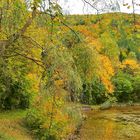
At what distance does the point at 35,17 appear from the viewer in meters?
9.12

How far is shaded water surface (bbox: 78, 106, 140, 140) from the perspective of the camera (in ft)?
85.7

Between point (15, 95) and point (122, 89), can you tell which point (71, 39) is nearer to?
point (15, 95)

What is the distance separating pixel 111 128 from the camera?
99.6ft

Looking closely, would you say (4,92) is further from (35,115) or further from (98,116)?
(98,116)

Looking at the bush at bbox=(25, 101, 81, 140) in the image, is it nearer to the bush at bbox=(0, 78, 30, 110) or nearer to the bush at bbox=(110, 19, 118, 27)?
the bush at bbox=(0, 78, 30, 110)

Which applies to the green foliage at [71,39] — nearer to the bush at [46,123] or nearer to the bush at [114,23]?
the bush at [114,23]

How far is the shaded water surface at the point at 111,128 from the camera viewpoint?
26125mm

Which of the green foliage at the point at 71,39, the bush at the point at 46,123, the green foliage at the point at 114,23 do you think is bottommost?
the bush at the point at 46,123

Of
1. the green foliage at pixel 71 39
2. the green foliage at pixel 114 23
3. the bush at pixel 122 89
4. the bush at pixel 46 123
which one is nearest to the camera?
the green foliage at pixel 114 23

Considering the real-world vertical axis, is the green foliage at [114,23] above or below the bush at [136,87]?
above

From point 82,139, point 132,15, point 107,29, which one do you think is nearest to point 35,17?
point 107,29

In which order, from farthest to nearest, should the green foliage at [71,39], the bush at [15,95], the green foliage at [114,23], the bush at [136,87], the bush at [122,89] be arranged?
the bush at [136,87], the bush at [122,89], the bush at [15,95], the green foliage at [71,39], the green foliage at [114,23]

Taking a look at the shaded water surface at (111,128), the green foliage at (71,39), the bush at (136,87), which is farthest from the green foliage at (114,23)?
the bush at (136,87)

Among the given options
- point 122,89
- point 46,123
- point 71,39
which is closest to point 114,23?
point 71,39
